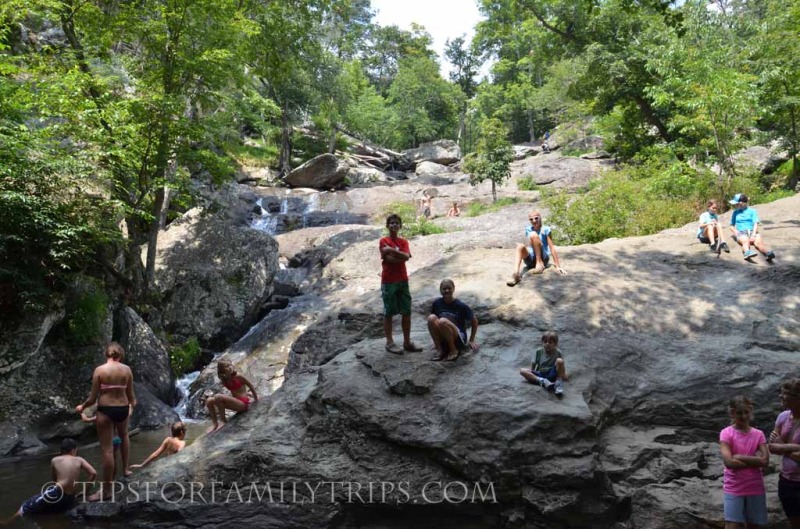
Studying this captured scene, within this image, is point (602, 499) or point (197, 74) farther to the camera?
point (197, 74)

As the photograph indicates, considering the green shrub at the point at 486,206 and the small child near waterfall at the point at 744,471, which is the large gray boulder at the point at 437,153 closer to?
the green shrub at the point at 486,206

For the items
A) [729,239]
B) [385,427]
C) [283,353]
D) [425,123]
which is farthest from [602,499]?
Answer: [425,123]

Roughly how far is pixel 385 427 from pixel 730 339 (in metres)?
4.73

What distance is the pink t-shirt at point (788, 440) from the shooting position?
4.08m

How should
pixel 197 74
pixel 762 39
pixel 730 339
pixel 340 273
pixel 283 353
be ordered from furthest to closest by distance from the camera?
pixel 762 39, pixel 340 273, pixel 197 74, pixel 283 353, pixel 730 339

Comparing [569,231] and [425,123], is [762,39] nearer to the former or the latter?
[569,231]

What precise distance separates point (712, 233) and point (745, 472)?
593 centimetres

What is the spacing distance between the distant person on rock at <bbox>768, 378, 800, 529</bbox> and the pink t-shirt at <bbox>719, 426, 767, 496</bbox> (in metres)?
0.12

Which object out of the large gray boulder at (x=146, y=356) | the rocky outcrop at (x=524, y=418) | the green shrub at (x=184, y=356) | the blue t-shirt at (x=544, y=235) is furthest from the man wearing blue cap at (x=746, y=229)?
the green shrub at (x=184, y=356)

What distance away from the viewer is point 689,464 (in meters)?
5.74

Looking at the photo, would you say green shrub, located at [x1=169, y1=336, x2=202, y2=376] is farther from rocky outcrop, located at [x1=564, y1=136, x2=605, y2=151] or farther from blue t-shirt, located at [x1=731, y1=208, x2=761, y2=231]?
rocky outcrop, located at [x1=564, y1=136, x2=605, y2=151]

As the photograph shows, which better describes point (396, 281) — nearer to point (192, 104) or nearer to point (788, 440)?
point (788, 440)

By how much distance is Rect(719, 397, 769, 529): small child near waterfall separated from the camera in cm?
420

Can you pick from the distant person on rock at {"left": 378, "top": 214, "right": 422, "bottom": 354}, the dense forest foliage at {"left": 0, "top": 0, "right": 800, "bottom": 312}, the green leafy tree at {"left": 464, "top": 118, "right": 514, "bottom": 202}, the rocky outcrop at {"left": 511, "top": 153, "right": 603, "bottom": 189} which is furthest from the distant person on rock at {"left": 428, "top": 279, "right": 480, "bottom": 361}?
the rocky outcrop at {"left": 511, "top": 153, "right": 603, "bottom": 189}
